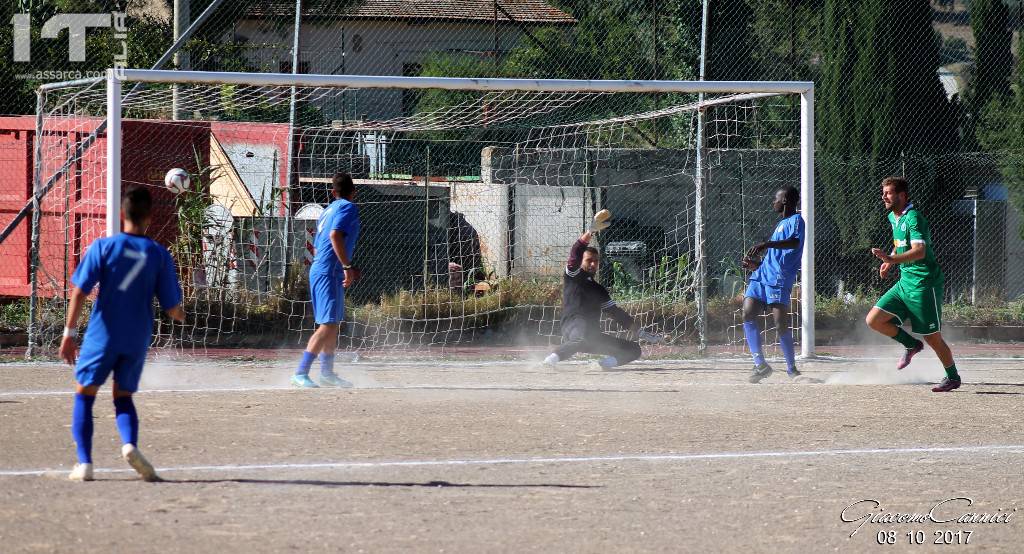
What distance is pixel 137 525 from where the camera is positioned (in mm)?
5441

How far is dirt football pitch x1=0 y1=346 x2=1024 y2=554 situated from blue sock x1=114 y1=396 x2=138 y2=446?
239 millimetres

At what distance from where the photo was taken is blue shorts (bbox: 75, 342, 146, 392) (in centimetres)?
628

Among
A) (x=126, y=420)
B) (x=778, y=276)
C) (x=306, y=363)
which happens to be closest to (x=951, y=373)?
(x=778, y=276)

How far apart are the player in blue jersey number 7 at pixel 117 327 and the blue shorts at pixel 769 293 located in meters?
6.35

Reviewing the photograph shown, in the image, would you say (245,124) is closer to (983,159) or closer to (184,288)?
(184,288)

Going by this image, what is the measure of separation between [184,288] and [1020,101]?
12.4 meters

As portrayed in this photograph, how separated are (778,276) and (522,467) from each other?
16.1ft

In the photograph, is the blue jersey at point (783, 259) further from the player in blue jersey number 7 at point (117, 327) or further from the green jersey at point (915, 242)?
the player in blue jersey number 7 at point (117, 327)

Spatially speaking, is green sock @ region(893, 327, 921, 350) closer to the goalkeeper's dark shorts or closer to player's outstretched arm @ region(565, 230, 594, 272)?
the goalkeeper's dark shorts

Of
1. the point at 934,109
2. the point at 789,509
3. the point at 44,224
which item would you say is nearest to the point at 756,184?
the point at 934,109

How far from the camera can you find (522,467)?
7.00 meters

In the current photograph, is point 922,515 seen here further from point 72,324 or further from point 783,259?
point 783,259

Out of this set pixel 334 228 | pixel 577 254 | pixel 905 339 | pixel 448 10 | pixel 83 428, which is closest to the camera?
pixel 83 428

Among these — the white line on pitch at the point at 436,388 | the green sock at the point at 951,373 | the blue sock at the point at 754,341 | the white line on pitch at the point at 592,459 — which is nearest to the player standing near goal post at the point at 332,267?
the white line on pitch at the point at 436,388
